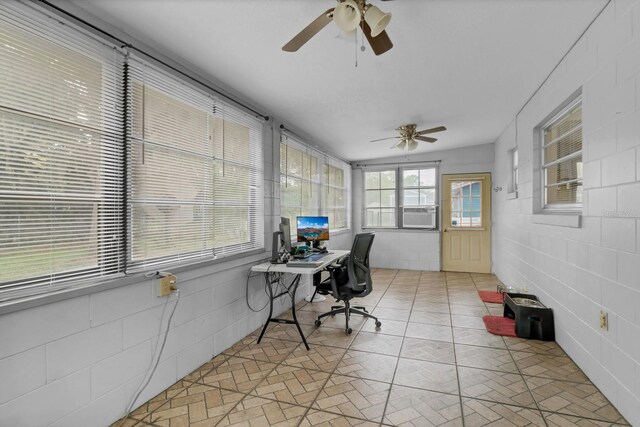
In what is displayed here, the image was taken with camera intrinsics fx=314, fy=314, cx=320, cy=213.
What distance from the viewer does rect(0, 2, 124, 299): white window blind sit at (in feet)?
5.05

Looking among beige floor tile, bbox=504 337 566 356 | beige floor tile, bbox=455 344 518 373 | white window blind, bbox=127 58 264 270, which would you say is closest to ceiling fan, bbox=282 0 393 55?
white window blind, bbox=127 58 264 270

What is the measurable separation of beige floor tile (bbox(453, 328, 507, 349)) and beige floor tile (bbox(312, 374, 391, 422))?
1.21 m

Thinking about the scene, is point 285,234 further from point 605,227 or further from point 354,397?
point 605,227

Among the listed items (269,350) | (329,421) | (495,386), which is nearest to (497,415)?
(495,386)

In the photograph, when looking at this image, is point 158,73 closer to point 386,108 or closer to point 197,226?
point 197,226

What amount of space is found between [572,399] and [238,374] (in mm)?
2405

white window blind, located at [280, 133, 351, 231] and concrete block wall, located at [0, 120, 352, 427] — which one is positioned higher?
white window blind, located at [280, 133, 351, 231]

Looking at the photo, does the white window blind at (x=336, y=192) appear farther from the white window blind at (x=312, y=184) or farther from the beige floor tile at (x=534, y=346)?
the beige floor tile at (x=534, y=346)

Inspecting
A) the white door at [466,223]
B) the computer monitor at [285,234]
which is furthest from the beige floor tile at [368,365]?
the white door at [466,223]

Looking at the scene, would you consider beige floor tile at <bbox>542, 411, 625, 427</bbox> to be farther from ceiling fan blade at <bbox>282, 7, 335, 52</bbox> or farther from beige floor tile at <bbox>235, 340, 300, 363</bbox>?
ceiling fan blade at <bbox>282, 7, 335, 52</bbox>

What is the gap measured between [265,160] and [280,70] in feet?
3.82

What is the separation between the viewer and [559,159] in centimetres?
309

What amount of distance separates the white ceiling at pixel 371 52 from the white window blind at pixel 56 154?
32cm

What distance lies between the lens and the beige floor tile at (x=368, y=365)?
8.12ft
